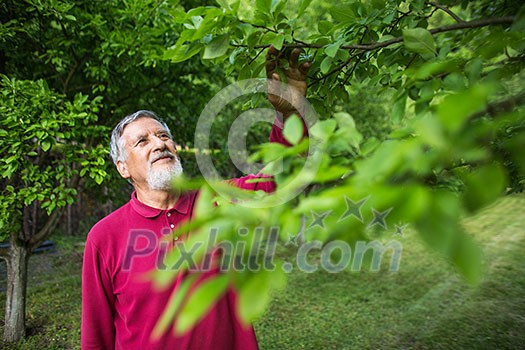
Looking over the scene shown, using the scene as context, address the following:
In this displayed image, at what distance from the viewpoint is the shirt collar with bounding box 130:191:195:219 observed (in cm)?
211

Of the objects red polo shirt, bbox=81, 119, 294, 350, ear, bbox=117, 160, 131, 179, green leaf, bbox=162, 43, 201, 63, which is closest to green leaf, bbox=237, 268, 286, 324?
green leaf, bbox=162, 43, 201, 63

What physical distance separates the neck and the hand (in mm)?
922

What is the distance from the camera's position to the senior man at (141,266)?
1.88m

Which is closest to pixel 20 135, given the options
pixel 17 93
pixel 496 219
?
pixel 17 93

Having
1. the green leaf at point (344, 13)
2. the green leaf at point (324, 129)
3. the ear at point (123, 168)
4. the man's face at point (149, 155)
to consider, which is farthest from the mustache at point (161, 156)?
the green leaf at point (324, 129)

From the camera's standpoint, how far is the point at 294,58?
4.96 ft

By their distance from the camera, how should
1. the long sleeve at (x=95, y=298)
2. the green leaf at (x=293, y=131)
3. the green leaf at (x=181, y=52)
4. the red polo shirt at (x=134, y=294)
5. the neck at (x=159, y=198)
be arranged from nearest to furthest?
the green leaf at (x=293, y=131) → the green leaf at (x=181, y=52) → the red polo shirt at (x=134, y=294) → the long sleeve at (x=95, y=298) → the neck at (x=159, y=198)

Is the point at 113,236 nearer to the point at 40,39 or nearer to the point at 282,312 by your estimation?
the point at 40,39

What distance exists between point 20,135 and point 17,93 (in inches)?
14.4

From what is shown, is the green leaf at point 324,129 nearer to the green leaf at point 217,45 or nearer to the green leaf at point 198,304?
the green leaf at point 198,304

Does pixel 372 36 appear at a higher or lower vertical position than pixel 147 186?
higher

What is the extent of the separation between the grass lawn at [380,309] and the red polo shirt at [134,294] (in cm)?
293

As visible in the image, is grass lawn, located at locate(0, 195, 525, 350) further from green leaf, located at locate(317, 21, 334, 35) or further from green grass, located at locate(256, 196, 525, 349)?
green leaf, located at locate(317, 21, 334, 35)

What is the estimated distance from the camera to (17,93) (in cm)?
332
